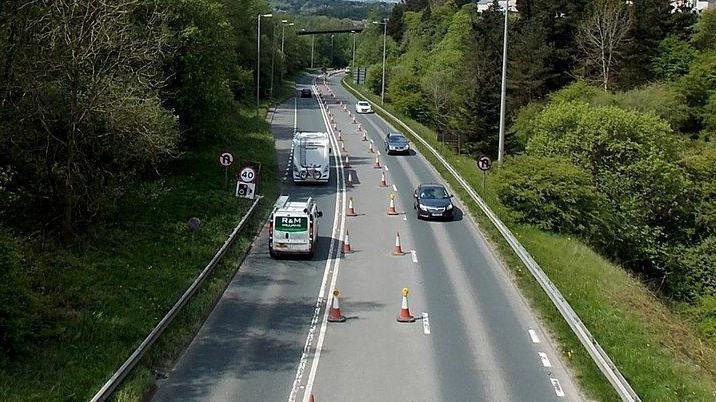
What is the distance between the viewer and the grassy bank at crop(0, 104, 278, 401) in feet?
48.0

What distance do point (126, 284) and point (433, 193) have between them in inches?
655

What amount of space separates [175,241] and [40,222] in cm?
433

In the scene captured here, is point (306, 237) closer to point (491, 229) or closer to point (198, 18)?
point (491, 229)

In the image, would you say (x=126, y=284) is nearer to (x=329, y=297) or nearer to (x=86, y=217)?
(x=86, y=217)

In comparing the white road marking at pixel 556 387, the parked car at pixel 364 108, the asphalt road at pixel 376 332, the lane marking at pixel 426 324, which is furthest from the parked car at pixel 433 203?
the parked car at pixel 364 108

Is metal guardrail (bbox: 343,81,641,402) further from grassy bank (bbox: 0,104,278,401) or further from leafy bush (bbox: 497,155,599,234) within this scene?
grassy bank (bbox: 0,104,278,401)

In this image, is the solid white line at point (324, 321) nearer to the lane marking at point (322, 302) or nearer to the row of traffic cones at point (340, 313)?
the lane marking at point (322, 302)

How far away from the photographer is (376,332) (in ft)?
62.8

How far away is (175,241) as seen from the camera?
2594 centimetres

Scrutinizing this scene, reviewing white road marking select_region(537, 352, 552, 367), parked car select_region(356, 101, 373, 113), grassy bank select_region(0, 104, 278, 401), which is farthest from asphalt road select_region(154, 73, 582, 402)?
parked car select_region(356, 101, 373, 113)

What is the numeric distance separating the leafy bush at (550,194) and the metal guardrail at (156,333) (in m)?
11.7

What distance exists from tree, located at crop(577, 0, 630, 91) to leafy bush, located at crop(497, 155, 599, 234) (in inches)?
1009

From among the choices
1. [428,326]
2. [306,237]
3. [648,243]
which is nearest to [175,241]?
[306,237]

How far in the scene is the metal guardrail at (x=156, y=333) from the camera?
13648mm
